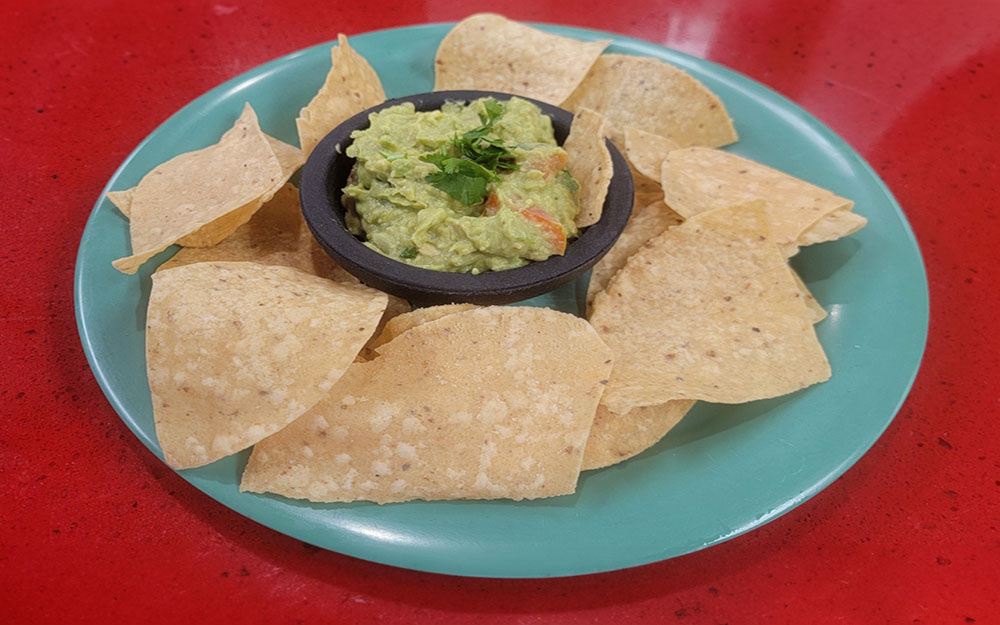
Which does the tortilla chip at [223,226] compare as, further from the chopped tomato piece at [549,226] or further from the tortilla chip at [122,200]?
the chopped tomato piece at [549,226]

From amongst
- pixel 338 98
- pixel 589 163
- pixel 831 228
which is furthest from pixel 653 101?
pixel 338 98

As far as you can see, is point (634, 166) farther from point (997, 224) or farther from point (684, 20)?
point (684, 20)

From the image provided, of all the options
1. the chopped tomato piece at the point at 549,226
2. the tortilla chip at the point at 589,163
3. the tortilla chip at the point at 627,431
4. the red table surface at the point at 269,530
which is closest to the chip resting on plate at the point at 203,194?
the red table surface at the point at 269,530

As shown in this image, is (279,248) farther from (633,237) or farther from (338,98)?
(633,237)

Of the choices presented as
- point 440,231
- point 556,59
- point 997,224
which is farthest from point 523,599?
point 997,224

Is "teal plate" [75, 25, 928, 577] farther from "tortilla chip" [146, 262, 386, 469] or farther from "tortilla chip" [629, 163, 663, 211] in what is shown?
"tortilla chip" [629, 163, 663, 211]

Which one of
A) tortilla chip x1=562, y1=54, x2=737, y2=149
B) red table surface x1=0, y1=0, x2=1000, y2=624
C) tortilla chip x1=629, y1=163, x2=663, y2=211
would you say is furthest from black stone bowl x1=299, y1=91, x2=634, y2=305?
red table surface x1=0, y1=0, x2=1000, y2=624
